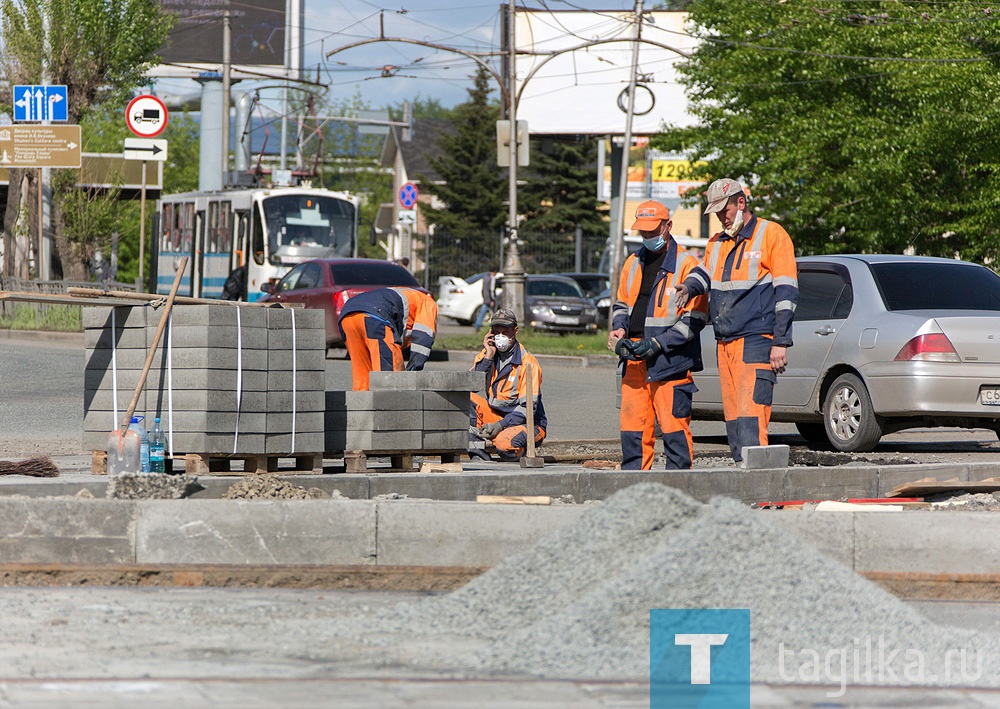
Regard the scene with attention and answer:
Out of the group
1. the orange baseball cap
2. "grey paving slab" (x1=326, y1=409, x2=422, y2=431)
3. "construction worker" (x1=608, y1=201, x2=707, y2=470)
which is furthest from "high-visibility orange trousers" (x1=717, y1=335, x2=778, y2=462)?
"grey paving slab" (x1=326, y1=409, x2=422, y2=431)

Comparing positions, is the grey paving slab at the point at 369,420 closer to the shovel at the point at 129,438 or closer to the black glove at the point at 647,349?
the shovel at the point at 129,438

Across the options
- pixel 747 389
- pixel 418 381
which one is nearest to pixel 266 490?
pixel 418 381

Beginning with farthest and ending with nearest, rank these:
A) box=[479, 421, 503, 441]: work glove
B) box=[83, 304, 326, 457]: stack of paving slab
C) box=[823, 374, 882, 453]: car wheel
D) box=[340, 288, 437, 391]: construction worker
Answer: box=[823, 374, 882, 453]: car wheel
box=[479, 421, 503, 441]: work glove
box=[340, 288, 437, 391]: construction worker
box=[83, 304, 326, 457]: stack of paving slab

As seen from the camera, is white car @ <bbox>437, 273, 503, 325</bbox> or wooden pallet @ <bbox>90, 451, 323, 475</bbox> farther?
white car @ <bbox>437, 273, 503, 325</bbox>

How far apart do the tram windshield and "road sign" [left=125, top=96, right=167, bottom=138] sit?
8.49m

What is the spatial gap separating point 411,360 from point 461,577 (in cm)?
445

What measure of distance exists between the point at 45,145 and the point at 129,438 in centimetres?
1842

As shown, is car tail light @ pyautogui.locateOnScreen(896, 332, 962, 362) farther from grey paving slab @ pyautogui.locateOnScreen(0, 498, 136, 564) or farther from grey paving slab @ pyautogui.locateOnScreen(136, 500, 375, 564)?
grey paving slab @ pyautogui.locateOnScreen(0, 498, 136, 564)

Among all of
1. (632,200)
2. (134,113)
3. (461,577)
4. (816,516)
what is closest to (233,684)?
(461,577)

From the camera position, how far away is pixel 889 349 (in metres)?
11.9

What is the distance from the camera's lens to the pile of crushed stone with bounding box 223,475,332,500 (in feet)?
25.6

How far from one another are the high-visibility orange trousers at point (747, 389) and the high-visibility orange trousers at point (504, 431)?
99.5 inches

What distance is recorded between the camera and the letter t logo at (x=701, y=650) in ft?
16.4

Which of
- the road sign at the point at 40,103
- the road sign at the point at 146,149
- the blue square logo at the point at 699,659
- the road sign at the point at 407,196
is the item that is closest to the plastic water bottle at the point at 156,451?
the blue square logo at the point at 699,659
